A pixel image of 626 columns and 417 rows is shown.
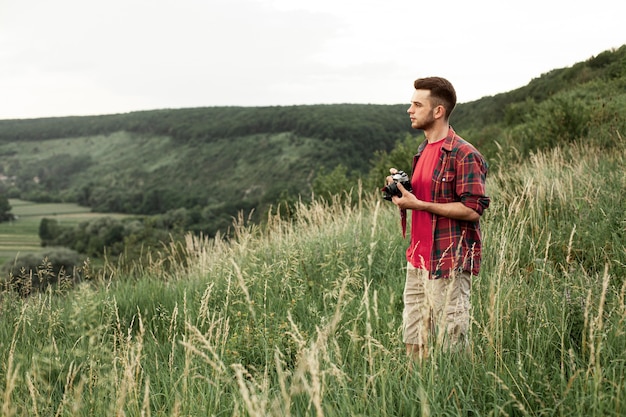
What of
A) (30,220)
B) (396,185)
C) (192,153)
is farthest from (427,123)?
(192,153)

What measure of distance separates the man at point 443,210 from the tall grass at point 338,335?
0.56 ft

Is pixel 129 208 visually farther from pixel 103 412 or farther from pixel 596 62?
pixel 103 412

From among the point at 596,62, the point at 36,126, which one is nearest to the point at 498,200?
the point at 596,62

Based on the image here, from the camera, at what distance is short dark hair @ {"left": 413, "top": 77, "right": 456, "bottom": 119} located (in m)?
2.66

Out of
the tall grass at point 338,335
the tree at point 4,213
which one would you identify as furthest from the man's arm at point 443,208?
the tree at point 4,213

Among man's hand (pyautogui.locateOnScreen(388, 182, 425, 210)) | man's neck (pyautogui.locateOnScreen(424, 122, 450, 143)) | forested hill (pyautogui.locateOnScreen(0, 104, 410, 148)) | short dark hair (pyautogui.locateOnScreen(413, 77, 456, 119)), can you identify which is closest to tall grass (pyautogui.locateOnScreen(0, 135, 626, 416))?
man's hand (pyautogui.locateOnScreen(388, 182, 425, 210))

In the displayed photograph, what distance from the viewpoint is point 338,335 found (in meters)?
3.08

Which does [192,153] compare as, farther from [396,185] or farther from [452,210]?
[452,210]

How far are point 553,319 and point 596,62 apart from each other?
28246 mm

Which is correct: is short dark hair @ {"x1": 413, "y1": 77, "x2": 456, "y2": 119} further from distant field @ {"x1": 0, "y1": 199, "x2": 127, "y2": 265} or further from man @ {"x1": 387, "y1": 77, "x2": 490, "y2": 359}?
distant field @ {"x1": 0, "y1": 199, "x2": 127, "y2": 265}

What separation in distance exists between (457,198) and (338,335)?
1133mm

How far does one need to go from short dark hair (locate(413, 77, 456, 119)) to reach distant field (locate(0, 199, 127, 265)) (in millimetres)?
65139

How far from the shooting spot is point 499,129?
2702 cm

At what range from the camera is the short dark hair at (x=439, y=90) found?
8.71 feet
